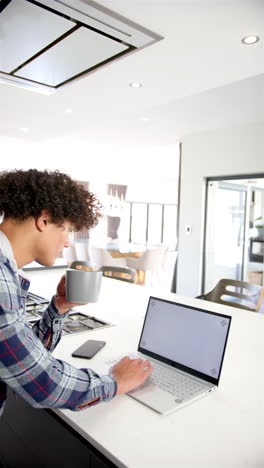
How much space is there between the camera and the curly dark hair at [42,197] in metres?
0.87

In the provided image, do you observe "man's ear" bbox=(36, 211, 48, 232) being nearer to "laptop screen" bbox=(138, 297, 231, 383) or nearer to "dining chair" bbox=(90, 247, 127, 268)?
"laptop screen" bbox=(138, 297, 231, 383)

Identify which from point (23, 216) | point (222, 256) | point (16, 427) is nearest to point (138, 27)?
point (23, 216)

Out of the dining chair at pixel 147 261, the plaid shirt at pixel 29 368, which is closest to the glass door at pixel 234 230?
the dining chair at pixel 147 261

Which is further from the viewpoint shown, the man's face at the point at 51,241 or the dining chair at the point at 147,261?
the dining chair at the point at 147,261

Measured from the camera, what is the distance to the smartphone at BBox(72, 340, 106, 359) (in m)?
1.17

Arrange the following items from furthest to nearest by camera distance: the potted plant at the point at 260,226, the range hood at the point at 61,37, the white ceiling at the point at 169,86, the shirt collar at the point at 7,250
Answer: the potted plant at the point at 260,226, the white ceiling at the point at 169,86, the range hood at the point at 61,37, the shirt collar at the point at 7,250

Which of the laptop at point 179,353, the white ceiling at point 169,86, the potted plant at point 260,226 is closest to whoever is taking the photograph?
the laptop at point 179,353

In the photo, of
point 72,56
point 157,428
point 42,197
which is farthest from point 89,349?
point 72,56

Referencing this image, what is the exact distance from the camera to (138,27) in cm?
176

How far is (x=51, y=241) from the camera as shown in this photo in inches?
35.6

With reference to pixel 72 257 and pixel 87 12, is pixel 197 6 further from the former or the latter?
pixel 72 257

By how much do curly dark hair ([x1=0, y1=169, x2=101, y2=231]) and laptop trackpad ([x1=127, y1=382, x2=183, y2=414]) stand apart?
49 centimetres

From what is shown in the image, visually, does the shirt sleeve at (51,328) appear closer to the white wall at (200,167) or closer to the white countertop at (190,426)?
the white countertop at (190,426)

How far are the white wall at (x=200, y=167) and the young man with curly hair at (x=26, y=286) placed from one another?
3588 millimetres
